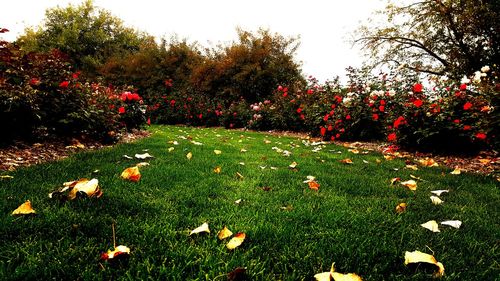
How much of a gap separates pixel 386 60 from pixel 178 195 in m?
17.0

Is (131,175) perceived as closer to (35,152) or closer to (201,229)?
(201,229)

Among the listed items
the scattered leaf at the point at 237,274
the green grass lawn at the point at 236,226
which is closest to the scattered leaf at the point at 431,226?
the green grass lawn at the point at 236,226

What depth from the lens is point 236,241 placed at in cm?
153

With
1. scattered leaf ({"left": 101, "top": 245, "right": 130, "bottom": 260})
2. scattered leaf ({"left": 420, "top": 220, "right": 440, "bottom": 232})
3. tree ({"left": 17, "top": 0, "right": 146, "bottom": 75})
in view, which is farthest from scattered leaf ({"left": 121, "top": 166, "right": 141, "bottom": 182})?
tree ({"left": 17, "top": 0, "right": 146, "bottom": 75})

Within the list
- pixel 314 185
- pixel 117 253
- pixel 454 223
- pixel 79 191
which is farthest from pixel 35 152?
pixel 454 223

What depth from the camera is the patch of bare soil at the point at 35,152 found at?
303cm

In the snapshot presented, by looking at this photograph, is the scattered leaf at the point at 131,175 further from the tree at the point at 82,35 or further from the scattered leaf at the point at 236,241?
the tree at the point at 82,35

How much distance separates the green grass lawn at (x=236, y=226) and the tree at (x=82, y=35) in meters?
28.9

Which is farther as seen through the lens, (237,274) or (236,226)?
(236,226)

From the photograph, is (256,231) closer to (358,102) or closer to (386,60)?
(358,102)

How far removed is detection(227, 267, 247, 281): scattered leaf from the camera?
1.24 metres

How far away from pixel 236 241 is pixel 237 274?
28cm

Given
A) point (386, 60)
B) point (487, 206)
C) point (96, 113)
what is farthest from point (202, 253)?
point (386, 60)

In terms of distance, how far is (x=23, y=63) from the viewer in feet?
11.8
